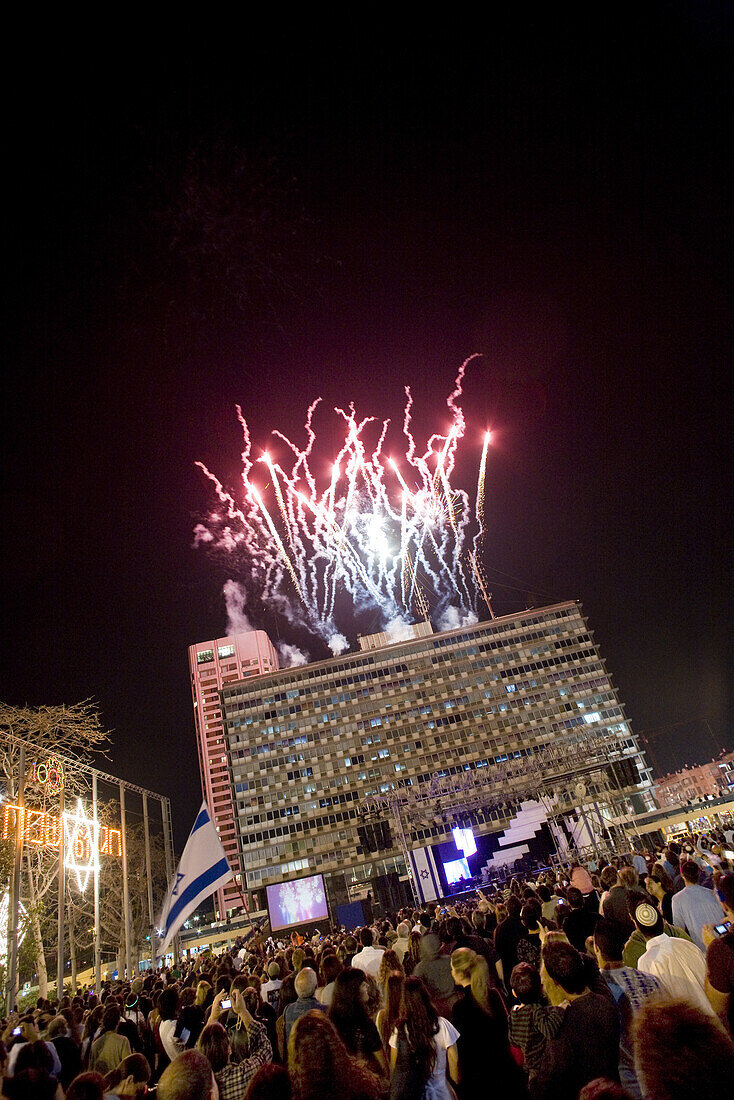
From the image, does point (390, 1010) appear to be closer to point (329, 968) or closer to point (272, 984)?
point (329, 968)

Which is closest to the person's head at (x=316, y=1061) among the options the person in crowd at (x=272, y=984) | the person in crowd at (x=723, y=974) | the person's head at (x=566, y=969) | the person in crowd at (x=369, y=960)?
the person's head at (x=566, y=969)

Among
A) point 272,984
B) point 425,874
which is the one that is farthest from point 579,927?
point 425,874

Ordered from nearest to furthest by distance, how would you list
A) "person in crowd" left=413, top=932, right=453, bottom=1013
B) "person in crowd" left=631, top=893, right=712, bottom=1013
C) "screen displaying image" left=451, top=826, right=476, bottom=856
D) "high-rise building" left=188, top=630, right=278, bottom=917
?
"person in crowd" left=631, top=893, right=712, bottom=1013 < "person in crowd" left=413, top=932, right=453, bottom=1013 < "screen displaying image" left=451, top=826, right=476, bottom=856 < "high-rise building" left=188, top=630, right=278, bottom=917

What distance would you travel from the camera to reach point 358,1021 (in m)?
4.14

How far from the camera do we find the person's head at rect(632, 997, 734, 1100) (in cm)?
171

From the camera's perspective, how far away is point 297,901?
27891 mm

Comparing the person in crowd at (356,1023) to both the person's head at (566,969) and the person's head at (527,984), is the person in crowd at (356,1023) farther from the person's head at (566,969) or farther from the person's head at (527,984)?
the person's head at (566,969)

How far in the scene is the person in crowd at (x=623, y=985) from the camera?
3436 mm

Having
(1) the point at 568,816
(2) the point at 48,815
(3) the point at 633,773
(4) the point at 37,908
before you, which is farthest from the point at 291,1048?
(3) the point at 633,773

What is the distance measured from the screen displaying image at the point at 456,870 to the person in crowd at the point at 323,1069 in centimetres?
2984

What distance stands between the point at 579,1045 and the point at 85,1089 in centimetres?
270

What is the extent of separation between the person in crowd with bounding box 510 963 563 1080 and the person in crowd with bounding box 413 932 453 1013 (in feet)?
5.76

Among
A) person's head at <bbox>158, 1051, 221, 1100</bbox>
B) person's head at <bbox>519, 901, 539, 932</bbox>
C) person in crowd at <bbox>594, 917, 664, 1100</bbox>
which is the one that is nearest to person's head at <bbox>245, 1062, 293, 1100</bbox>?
person's head at <bbox>158, 1051, 221, 1100</bbox>

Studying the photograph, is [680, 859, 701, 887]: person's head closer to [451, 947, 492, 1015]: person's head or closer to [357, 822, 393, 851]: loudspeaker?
[451, 947, 492, 1015]: person's head
